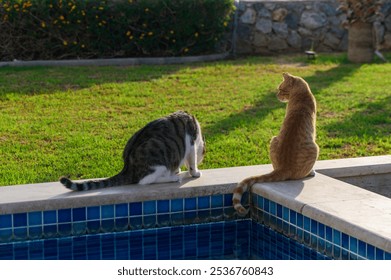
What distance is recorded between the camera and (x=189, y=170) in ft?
23.4

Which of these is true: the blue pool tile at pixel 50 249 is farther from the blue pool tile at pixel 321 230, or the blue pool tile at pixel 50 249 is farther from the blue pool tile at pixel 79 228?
the blue pool tile at pixel 321 230

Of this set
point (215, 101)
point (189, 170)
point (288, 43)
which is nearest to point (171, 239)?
point (189, 170)

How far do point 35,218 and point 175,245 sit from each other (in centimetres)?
112

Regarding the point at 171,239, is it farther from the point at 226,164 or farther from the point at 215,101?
the point at 215,101

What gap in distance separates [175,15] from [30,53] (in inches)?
101

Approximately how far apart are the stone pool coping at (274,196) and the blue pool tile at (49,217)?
0.05 m

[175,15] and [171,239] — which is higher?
[175,15]

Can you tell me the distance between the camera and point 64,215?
255 inches

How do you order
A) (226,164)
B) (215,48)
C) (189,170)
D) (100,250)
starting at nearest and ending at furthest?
1. (100,250)
2. (189,170)
3. (226,164)
4. (215,48)

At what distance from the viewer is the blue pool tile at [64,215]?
21.2ft

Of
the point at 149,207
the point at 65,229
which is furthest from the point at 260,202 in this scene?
the point at 65,229

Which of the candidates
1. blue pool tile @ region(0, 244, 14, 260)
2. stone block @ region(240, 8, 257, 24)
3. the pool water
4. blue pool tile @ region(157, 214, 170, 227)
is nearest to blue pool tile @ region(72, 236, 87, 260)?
the pool water

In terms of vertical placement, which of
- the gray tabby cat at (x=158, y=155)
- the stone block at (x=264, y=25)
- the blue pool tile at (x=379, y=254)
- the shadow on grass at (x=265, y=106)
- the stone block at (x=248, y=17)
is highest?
the stone block at (x=248, y=17)

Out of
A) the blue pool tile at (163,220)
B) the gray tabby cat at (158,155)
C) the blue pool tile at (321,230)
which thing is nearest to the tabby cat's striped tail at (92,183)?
the gray tabby cat at (158,155)
